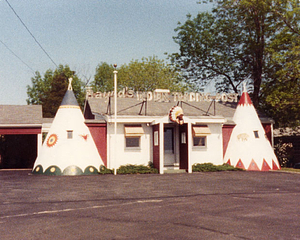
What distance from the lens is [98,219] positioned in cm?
682

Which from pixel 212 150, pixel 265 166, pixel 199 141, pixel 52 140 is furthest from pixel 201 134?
pixel 52 140

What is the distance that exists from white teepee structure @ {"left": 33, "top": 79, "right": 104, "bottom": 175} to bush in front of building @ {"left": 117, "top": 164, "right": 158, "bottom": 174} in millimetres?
1212

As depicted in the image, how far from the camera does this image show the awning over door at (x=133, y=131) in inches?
741

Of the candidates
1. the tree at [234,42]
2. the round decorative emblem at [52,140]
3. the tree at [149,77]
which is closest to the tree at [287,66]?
the tree at [234,42]

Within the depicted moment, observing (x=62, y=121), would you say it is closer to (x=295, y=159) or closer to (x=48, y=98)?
(x=295, y=159)

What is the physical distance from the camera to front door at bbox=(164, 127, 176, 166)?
65.1 feet

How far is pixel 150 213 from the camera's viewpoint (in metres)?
7.41

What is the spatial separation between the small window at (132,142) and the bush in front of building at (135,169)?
122 cm

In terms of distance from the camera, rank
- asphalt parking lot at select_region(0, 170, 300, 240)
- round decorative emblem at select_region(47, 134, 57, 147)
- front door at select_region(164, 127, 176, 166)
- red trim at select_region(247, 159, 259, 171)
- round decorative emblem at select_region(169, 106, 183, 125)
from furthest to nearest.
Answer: front door at select_region(164, 127, 176, 166)
red trim at select_region(247, 159, 259, 171)
round decorative emblem at select_region(169, 106, 183, 125)
round decorative emblem at select_region(47, 134, 57, 147)
asphalt parking lot at select_region(0, 170, 300, 240)

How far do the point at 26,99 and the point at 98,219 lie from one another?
5675 centimetres

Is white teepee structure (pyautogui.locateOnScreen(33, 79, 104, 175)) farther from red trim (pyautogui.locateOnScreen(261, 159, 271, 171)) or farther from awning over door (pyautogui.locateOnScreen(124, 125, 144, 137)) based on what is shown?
red trim (pyautogui.locateOnScreen(261, 159, 271, 171))

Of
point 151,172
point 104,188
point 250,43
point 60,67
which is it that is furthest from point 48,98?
point 104,188

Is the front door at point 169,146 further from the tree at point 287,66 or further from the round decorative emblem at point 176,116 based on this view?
the tree at point 287,66

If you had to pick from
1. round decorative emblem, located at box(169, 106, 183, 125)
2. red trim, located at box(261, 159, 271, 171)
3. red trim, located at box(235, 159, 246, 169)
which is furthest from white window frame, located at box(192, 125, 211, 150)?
red trim, located at box(261, 159, 271, 171)
